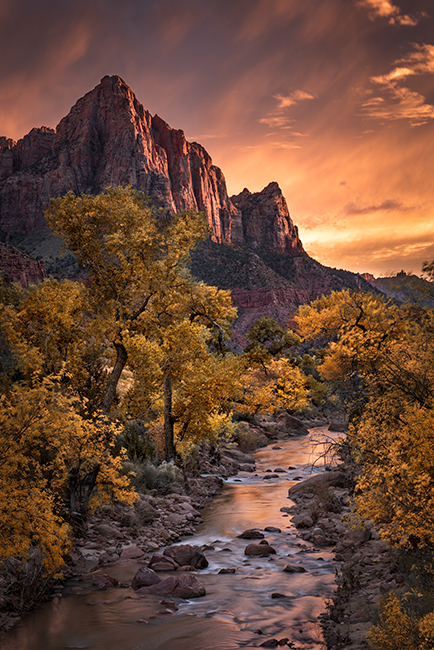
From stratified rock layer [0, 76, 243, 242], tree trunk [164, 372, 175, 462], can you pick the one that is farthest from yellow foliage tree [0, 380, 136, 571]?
stratified rock layer [0, 76, 243, 242]

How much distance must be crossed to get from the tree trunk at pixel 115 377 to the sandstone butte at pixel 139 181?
9329 cm

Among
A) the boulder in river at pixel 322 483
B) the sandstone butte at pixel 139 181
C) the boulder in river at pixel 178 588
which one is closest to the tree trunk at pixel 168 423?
the boulder in river at pixel 322 483

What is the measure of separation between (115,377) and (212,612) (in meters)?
6.02

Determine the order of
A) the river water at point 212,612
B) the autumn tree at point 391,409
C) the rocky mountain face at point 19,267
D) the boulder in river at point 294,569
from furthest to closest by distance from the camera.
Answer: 1. the rocky mountain face at point 19,267
2. the boulder in river at point 294,569
3. the river water at point 212,612
4. the autumn tree at point 391,409

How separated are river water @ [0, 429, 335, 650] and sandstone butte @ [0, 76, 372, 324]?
313 ft

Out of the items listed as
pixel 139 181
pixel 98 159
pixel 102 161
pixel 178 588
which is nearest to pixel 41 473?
pixel 178 588

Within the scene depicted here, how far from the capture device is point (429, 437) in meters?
5.84

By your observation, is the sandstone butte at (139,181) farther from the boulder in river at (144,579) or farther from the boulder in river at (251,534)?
the boulder in river at (144,579)

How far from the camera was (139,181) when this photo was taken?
500 ft

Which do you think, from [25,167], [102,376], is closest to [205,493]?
[102,376]

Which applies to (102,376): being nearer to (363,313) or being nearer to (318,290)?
(363,313)

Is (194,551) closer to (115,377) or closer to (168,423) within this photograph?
(115,377)

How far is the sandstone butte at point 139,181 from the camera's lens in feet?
374

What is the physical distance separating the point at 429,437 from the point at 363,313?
29.0ft
